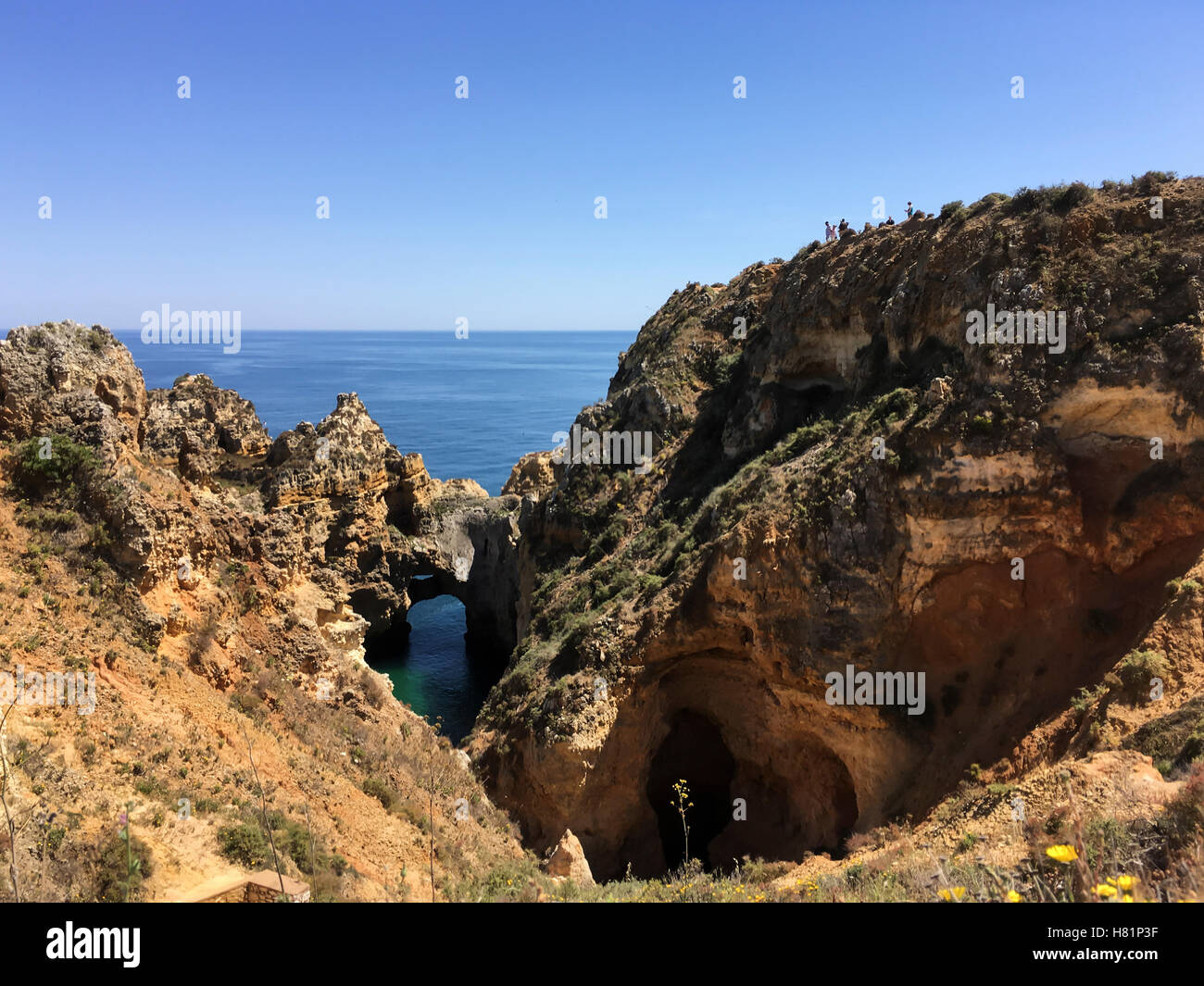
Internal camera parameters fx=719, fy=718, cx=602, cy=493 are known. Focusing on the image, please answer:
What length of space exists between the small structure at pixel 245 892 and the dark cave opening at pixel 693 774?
15517 millimetres

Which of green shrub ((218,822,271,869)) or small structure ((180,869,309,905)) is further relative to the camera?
green shrub ((218,822,271,869))

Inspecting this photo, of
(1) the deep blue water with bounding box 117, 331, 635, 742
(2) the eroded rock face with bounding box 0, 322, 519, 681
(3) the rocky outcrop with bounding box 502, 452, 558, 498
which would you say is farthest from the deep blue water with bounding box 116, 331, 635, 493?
(2) the eroded rock face with bounding box 0, 322, 519, 681

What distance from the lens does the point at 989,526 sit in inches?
632

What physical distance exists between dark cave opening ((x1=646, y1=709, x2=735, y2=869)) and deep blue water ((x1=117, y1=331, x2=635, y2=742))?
12.0 meters

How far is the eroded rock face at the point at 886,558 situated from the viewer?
15.2 m

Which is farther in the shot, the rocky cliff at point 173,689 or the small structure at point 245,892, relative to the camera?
the rocky cliff at point 173,689

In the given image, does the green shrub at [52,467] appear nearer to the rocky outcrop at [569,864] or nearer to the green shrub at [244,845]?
the green shrub at [244,845]

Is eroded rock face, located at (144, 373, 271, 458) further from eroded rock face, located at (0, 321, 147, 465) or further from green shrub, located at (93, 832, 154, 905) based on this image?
green shrub, located at (93, 832, 154, 905)

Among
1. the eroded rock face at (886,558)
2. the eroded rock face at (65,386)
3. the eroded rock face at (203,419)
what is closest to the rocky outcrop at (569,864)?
the eroded rock face at (886,558)

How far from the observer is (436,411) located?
120 meters

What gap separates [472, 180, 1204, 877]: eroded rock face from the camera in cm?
1520
